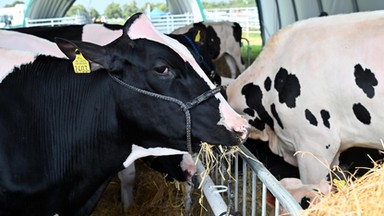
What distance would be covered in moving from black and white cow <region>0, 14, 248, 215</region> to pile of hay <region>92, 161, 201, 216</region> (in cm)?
138

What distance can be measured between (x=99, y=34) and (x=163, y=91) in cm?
183

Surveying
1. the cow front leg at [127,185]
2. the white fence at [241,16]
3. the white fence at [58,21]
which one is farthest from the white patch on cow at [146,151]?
the white fence at [58,21]

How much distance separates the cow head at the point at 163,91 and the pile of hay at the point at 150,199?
144cm

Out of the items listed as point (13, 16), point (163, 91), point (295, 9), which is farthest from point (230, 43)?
point (13, 16)

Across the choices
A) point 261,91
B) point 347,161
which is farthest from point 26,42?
point 347,161

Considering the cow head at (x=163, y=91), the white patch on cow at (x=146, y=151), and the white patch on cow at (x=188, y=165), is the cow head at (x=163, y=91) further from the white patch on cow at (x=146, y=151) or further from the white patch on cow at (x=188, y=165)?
the white patch on cow at (x=188, y=165)

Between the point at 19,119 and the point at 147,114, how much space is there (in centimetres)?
60

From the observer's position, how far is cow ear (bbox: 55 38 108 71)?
7.02 feet

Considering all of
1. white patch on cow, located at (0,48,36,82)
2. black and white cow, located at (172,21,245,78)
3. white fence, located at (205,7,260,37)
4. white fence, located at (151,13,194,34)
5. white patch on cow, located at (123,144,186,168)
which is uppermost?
white patch on cow, located at (0,48,36,82)

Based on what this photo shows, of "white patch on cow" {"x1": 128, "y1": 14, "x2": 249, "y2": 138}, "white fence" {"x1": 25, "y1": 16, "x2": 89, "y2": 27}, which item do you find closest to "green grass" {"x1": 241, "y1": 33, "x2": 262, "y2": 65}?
"white fence" {"x1": 25, "y1": 16, "x2": 89, "y2": 27}

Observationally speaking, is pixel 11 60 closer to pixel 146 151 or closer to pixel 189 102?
pixel 146 151

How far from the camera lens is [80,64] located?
2242mm

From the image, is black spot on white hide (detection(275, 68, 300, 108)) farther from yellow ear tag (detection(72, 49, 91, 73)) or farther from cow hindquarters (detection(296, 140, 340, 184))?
yellow ear tag (detection(72, 49, 91, 73))

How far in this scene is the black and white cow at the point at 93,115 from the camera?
220 cm
